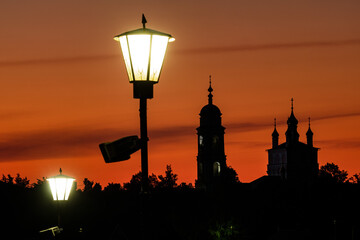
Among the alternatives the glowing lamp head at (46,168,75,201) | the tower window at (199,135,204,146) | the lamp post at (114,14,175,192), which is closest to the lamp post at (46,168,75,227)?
the glowing lamp head at (46,168,75,201)

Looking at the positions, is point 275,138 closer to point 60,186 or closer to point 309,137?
point 309,137

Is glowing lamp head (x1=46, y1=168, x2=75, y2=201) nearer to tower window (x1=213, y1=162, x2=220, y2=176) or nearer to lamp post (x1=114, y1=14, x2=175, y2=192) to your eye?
lamp post (x1=114, y1=14, x2=175, y2=192)

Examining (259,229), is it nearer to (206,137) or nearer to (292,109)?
(206,137)

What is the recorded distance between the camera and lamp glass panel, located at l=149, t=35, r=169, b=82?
36.2 feet

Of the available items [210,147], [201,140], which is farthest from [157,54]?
[201,140]

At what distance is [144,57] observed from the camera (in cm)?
1098

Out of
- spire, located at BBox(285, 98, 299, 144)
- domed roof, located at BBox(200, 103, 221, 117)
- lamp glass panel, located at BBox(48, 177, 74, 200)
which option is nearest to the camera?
lamp glass panel, located at BBox(48, 177, 74, 200)

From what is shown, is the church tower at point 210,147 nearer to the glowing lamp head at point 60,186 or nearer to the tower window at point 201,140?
the tower window at point 201,140

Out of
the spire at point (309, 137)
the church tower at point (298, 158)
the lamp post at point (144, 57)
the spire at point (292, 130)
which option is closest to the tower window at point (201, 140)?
the spire at point (292, 130)

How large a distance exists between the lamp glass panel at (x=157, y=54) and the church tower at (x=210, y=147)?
93142 millimetres

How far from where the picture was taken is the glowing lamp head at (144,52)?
1098 centimetres

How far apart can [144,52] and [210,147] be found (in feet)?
307

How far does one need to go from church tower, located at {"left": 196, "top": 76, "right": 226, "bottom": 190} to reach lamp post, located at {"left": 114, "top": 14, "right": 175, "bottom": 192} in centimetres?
9303

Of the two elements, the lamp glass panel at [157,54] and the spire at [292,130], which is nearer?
the lamp glass panel at [157,54]
